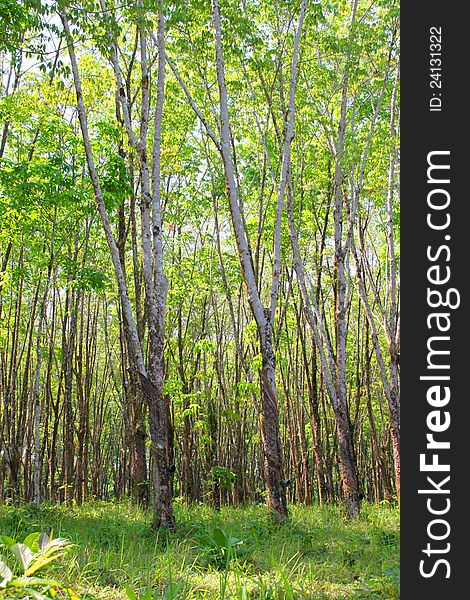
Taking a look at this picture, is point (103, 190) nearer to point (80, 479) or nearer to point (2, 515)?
point (2, 515)

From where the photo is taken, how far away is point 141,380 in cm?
689

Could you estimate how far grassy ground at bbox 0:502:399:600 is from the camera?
402cm

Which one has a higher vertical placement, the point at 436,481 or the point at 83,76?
the point at 83,76

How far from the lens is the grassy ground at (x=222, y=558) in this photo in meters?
Answer: 4.02

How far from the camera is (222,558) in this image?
5.06m

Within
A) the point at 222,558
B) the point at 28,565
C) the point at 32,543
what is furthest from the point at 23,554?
A: the point at 222,558

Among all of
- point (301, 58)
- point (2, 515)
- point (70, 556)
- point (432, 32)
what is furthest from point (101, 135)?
point (432, 32)

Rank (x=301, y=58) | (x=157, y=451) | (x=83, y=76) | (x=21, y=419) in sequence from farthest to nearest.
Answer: (x=21, y=419)
(x=83, y=76)
(x=301, y=58)
(x=157, y=451)

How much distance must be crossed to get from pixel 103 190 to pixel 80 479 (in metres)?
8.65

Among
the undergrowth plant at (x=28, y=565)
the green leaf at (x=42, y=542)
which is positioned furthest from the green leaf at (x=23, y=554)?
the green leaf at (x=42, y=542)

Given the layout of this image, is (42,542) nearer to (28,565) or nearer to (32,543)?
(32,543)

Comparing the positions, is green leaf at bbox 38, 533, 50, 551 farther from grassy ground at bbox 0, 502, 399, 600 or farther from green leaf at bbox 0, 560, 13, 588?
grassy ground at bbox 0, 502, 399, 600

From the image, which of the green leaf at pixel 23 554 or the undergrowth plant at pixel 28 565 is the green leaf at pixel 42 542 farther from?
the green leaf at pixel 23 554

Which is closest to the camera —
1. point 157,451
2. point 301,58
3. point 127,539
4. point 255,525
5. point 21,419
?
point 127,539
